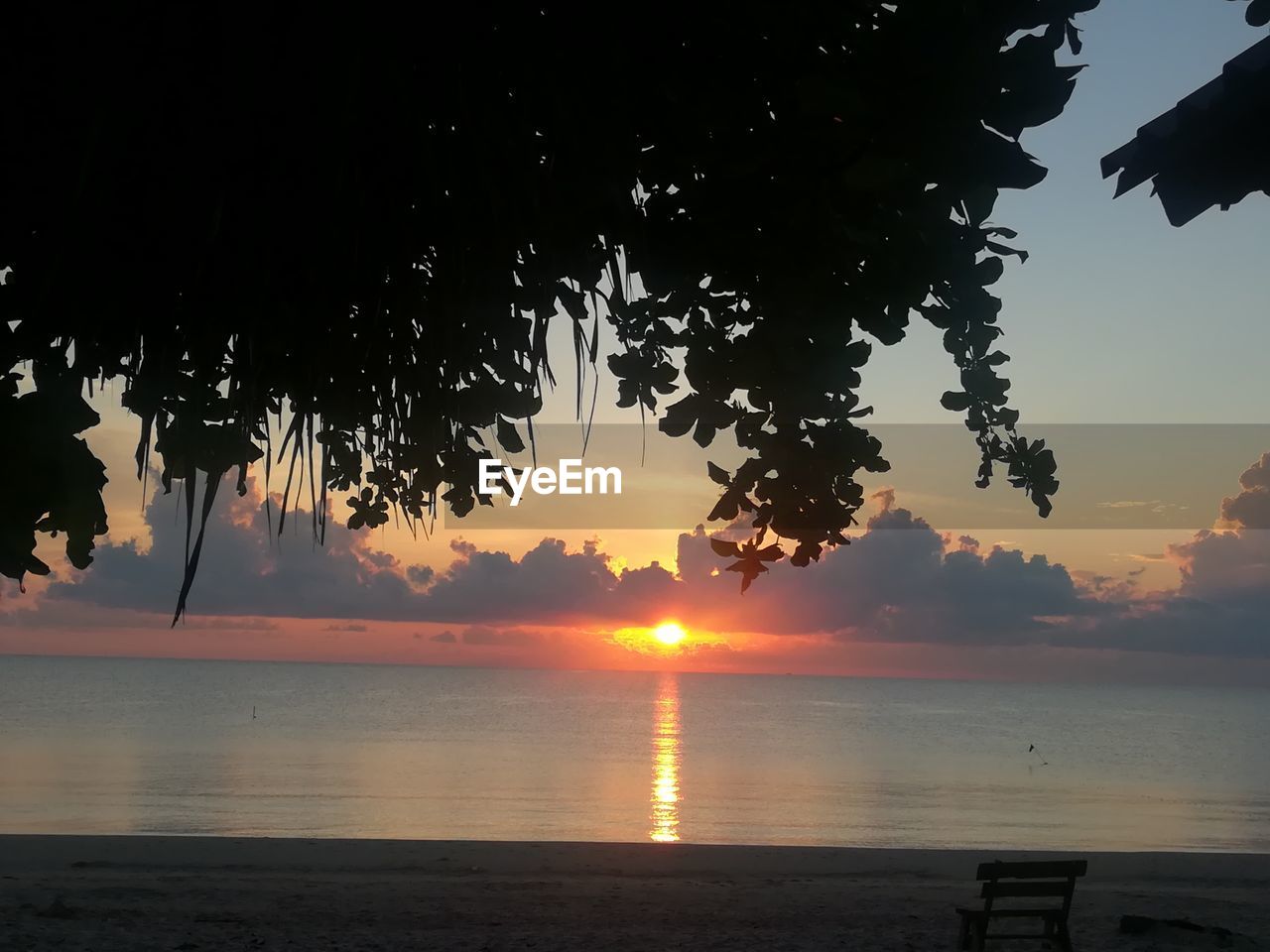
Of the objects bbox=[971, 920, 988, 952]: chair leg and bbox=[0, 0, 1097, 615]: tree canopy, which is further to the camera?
bbox=[971, 920, 988, 952]: chair leg

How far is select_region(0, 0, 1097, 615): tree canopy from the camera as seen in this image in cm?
226

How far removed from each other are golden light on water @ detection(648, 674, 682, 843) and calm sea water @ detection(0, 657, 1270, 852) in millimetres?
212

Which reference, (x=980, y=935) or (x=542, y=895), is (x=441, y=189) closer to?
(x=980, y=935)

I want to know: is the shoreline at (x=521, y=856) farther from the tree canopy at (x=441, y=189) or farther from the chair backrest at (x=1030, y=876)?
the tree canopy at (x=441, y=189)

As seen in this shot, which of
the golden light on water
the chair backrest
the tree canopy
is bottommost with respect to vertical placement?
the golden light on water

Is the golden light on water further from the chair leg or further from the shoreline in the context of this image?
the chair leg

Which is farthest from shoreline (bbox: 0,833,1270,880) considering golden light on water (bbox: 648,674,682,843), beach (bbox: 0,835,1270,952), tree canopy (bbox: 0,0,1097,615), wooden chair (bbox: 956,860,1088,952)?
tree canopy (bbox: 0,0,1097,615)

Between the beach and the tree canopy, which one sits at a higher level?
the tree canopy

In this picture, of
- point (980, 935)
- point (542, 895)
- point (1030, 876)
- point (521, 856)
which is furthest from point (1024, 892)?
point (521, 856)

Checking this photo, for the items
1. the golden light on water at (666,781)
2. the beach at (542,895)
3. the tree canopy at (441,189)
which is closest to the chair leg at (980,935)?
the beach at (542,895)

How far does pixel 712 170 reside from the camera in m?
2.96

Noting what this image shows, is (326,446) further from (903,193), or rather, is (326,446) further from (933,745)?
(933,745)

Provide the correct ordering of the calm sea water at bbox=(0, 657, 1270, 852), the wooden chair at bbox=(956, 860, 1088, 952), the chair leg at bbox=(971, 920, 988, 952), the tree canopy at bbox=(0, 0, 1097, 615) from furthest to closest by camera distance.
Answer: the calm sea water at bbox=(0, 657, 1270, 852), the wooden chair at bbox=(956, 860, 1088, 952), the chair leg at bbox=(971, 920, 988, 952), the tree canopy at bbox=(0, 0, 1097, 615)

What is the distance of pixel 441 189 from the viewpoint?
2.87 m
